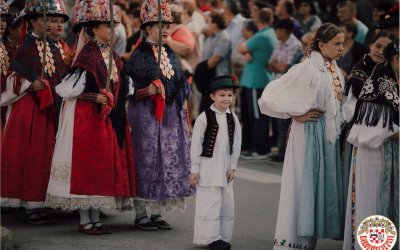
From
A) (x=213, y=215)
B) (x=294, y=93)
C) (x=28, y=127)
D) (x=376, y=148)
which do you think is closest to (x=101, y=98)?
(x=28, y=127)

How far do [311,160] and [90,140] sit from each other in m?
1.92

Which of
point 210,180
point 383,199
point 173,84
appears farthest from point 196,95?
point 383,199

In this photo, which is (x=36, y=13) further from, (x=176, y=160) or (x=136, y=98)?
(x=176, y=160)

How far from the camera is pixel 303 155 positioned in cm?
780

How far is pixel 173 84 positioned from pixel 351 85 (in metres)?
1.78

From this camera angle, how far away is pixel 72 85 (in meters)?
8.46

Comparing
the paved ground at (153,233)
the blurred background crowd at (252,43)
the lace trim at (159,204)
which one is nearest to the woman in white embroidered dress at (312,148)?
the paved ground at (153,233)

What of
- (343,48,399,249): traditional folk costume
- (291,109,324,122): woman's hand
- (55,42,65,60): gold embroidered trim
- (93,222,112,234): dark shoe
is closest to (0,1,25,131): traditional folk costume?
(55,42,65,60): gold embroidered trim

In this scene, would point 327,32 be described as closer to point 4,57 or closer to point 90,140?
Result: point 90,140

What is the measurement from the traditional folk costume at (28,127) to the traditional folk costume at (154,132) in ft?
2.53

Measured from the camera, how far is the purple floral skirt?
8797 millimetres

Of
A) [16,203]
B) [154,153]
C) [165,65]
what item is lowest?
[16,203]

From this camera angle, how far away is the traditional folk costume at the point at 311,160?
7.74 meters

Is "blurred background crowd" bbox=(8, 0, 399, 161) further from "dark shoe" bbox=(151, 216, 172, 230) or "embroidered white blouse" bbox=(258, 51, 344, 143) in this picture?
"embroidered white blouse" bbox=(258, 51, 344, 143)
